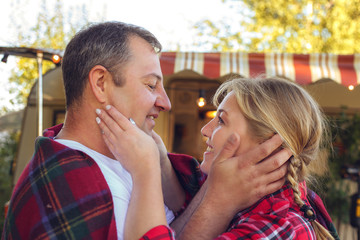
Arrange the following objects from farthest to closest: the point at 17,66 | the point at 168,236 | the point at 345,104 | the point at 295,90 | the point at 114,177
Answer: the point at 17,66
the point at 345,104
the point at 295,90
the point at 114,177
the point at 168,236

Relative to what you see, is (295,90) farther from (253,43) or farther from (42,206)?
(253,43)

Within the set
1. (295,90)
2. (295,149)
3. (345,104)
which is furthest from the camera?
(345,104)

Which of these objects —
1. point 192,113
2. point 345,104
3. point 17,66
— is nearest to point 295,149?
point 345,104

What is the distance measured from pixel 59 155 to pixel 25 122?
5.91 meters

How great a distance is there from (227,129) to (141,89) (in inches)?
19.3

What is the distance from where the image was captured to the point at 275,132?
5.52ft

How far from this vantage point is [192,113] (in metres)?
7.52

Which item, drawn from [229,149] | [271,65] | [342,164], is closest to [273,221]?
[229,149]

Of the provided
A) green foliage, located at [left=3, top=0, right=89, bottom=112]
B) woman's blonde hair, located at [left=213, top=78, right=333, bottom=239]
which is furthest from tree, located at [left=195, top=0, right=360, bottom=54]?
woman's blonde hair, located at [left=213, top=78, right=333, bottom=239]

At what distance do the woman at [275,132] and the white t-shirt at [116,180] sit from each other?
6.1 inches

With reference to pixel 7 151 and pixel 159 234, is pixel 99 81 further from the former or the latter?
pixel 7 151

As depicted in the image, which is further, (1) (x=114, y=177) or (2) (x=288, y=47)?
(2) (x=288, y=47)

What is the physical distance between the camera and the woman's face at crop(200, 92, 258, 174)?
68.4 inches

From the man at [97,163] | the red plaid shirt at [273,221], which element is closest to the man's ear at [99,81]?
the man at [97,163]
